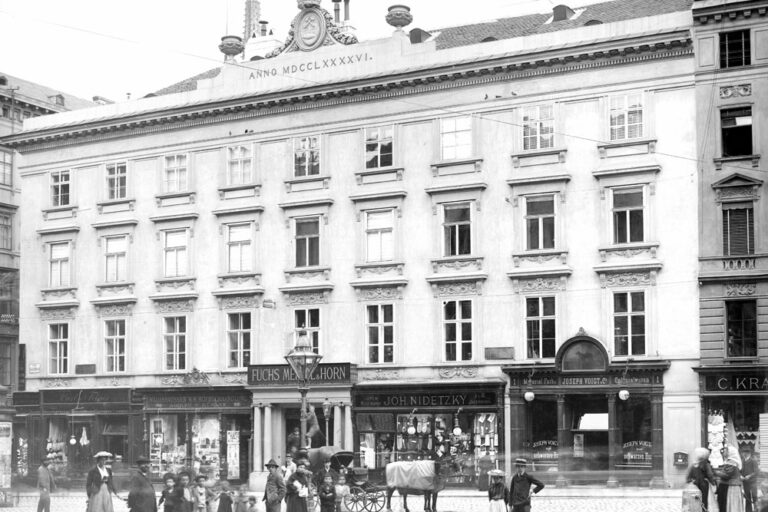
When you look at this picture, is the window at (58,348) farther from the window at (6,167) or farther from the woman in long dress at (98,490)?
the woman in long dress at (98,490)

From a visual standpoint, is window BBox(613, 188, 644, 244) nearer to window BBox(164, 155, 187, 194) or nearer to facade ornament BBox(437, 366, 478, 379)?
facade ornament BBox(437, 366, 478, 379)

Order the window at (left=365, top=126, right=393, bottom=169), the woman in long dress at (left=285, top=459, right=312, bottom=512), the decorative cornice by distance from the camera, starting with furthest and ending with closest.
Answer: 1. the window at (left=365, top=126, right=393, bottom=169)
2. the decorative cornice
3. the woman in long dress at (left=285, top=459, right=312, bottom=512)

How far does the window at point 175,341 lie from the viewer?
166 feet

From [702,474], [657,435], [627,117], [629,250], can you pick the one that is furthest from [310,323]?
[702,474]

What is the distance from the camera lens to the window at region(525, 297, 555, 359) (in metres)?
43.7

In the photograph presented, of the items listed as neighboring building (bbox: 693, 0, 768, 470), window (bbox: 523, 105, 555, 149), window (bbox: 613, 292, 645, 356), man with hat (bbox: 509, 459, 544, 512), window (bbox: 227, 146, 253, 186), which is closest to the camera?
man with hat (bbox: 509, 459, 544, 512)

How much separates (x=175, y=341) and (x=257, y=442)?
5.70m

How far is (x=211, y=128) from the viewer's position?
50969 millimetres

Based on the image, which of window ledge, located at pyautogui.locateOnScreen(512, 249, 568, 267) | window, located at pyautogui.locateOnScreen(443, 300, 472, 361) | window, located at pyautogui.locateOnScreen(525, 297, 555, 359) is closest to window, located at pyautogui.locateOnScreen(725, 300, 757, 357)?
window ledge, located at pyautogui.locateOnScreen(512, 249, 568, 267)

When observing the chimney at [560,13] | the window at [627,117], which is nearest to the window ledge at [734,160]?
the window at [627,117]

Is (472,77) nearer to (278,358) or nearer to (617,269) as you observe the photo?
(617,269)

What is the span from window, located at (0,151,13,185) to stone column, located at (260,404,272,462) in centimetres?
2246

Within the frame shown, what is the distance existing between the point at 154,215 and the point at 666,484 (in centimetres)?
2294

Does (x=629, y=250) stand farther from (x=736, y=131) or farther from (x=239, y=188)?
(x=239, y=188)
